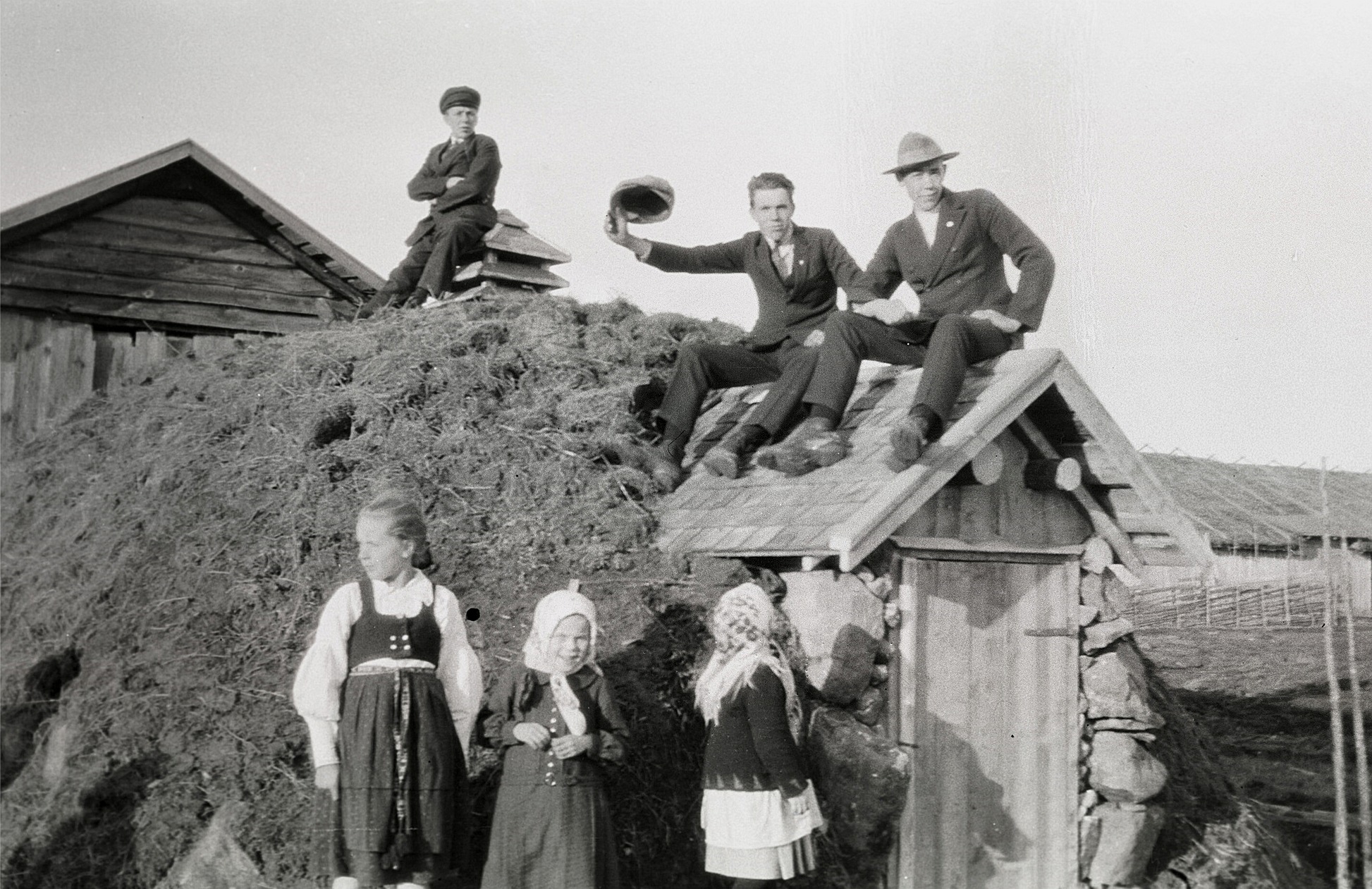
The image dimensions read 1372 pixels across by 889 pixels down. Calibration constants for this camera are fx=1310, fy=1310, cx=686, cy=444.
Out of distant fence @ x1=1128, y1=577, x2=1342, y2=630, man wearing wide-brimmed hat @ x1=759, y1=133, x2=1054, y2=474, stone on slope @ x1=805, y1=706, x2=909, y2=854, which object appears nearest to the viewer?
stone on slope @ x1=805, y1=706, x2=909, y2=854

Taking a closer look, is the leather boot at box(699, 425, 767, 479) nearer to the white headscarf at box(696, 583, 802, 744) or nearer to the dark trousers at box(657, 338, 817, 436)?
the dark trousers at box(657, 338, 817, 436)

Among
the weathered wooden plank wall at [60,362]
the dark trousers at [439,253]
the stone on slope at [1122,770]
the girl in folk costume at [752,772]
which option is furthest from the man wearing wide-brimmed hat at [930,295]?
the weathered wooden plank wall at [60,362]

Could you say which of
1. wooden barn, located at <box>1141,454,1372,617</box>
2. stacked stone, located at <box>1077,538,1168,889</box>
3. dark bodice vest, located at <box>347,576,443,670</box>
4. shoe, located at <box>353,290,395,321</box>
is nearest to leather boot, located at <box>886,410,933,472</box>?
stacked stone, located at <box>1077,538,1168,889</box>

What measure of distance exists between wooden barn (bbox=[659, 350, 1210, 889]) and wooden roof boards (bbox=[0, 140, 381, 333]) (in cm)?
581

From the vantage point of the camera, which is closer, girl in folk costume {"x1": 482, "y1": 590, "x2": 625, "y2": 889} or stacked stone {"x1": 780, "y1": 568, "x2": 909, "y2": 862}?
girl in folk costume {"x1": 482, "y1": 590, "x2": 625, "y2": 889}

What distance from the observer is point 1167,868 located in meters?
8.45

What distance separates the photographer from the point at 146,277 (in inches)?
454

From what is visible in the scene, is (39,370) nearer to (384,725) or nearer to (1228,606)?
(384,725)

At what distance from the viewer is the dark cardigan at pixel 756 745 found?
5590mm

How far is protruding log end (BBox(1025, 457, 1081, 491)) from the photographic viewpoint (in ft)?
25.0

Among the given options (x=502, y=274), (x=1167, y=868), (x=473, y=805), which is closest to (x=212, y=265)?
(x=502, y=274)

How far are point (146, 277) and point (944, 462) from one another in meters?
7.86

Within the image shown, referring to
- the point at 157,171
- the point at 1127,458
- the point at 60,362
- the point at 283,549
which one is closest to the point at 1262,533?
the point at 1127,458

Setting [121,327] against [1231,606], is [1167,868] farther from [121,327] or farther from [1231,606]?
[1231,606]
